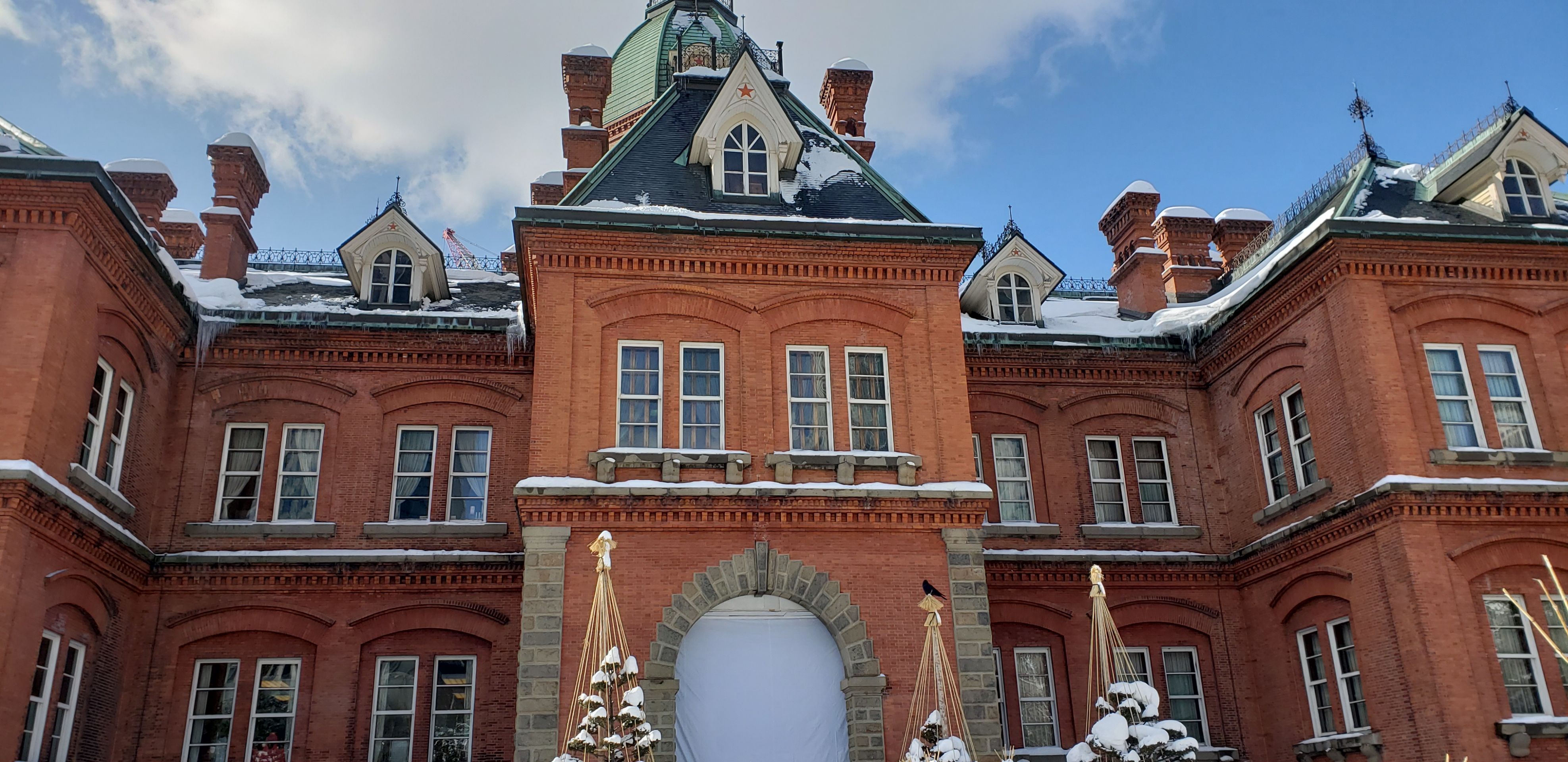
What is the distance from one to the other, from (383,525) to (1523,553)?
17.1 metres

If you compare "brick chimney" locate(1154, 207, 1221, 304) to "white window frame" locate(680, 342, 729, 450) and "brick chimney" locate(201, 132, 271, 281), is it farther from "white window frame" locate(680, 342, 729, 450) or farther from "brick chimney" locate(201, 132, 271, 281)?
"brick chimney" locate(201, 132, 271, 281)

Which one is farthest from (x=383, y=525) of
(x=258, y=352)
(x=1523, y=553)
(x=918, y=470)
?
(x=1523, y=553)

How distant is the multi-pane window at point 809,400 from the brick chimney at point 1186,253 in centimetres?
1178

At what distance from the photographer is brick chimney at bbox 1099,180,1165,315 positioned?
2461cm

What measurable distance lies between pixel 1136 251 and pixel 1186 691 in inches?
373

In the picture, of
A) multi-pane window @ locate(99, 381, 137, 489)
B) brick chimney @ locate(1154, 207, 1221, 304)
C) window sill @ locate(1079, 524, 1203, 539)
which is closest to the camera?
multi-pane window @ locate(99, 381, 137, 489)

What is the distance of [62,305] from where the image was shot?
15.1m

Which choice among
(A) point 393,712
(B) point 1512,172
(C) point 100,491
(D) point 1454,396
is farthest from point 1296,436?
(C) point 100,491

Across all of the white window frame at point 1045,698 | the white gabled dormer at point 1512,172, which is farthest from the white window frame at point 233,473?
the white gabled dormer at point 1512,172

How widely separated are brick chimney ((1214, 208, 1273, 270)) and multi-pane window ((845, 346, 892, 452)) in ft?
43.6

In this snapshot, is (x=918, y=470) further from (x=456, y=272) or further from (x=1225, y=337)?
(x=456, y=272)

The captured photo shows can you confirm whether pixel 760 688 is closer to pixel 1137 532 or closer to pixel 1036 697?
pixel 1036 697

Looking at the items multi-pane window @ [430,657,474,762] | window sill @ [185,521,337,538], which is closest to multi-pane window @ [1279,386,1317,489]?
multi-pane window @ [430,657,474,762]

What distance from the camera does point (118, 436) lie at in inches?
689
